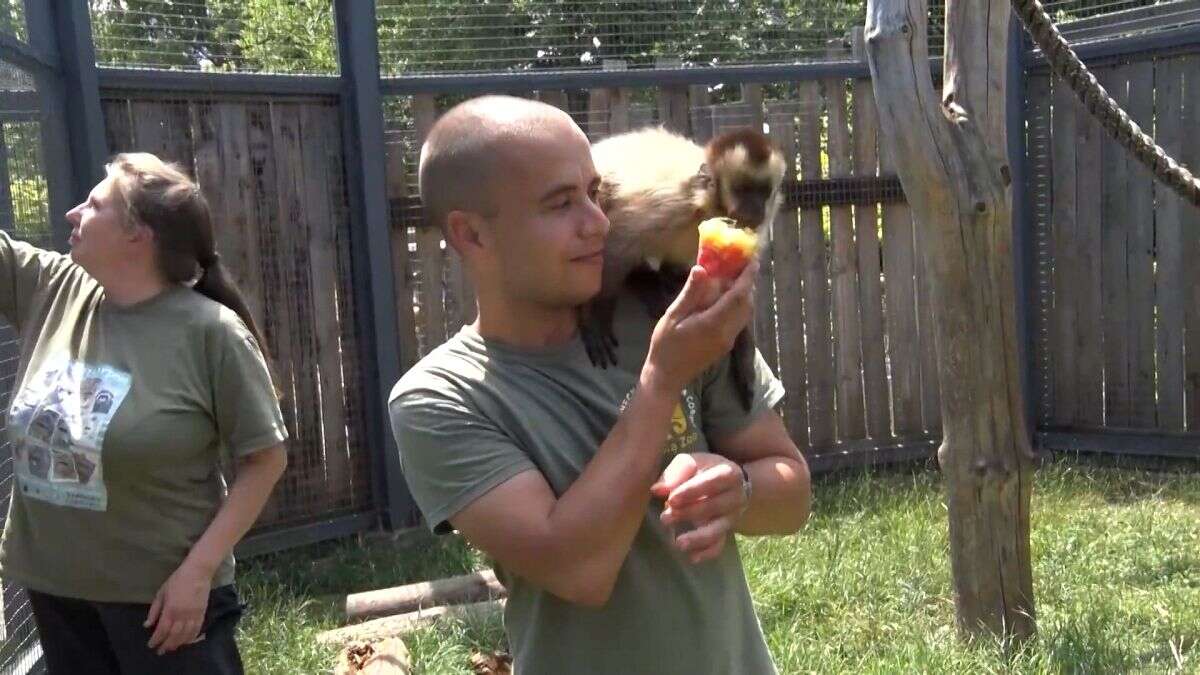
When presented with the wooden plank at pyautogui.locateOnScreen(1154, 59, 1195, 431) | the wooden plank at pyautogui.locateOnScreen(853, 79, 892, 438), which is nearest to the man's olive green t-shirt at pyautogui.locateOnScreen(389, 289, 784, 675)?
the wooden plank at pyautogui.locateOnScreen(853, 79, 892, 438)

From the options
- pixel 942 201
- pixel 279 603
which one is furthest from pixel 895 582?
pixel 279 603

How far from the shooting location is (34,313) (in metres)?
2.64

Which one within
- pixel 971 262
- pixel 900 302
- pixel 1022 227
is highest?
pixel 971 262

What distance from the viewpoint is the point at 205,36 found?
18.1 feet

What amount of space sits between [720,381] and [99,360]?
1.34 m

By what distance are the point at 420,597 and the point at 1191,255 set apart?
13.0 feet

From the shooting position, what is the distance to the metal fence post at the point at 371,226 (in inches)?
207

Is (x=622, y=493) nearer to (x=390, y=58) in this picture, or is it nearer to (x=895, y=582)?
(x=895, y=582)

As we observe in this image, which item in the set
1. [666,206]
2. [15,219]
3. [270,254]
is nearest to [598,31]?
[270,254]

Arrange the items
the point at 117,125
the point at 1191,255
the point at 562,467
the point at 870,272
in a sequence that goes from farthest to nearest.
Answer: the point at 870,272 < the point at 1191,255 < the point at 117,125 < the point at 562,467

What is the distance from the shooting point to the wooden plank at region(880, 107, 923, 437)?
6.20 m

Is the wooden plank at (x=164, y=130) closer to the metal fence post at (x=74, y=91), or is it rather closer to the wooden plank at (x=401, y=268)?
the metal fence post at (x=74, y=91)

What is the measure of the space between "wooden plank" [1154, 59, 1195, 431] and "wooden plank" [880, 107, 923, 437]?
1127 mm

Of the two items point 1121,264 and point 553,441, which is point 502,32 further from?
point 553,441
